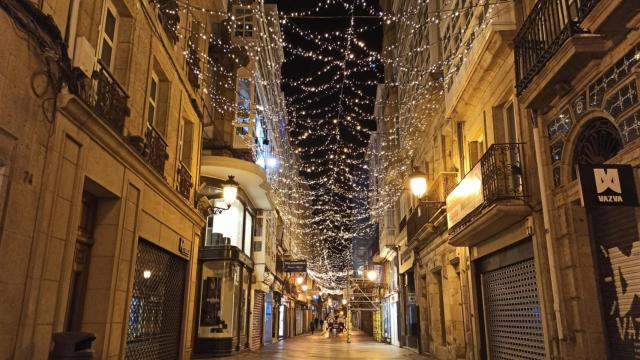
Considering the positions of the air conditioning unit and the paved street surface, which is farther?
the paved street surface

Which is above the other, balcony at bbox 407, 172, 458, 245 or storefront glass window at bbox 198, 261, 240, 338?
balcony at bbox 407, 172, 458, 245

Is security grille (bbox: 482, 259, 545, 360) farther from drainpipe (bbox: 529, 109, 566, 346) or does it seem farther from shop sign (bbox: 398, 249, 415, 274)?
shop sign (bbox: 398, 249, 415, 274)

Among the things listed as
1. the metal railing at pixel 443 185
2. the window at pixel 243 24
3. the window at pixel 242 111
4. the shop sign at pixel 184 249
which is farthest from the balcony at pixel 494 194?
the window at pixel 243 24

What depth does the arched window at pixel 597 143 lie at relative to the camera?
22.7 feet

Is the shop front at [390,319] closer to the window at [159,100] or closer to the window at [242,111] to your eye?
the window at [242,111]

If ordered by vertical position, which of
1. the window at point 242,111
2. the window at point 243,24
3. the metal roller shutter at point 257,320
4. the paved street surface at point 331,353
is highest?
the window at point 243,24

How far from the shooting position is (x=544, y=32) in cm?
812

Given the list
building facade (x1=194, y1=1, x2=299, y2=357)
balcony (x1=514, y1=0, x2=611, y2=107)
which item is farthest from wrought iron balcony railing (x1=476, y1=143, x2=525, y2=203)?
building facade (x1=194, y1=1, x2=299, y2=357)

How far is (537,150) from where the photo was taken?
8664mm

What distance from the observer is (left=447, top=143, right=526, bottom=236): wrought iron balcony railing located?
374 inches

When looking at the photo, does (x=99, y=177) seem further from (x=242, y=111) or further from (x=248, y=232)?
(x=248, y=232)

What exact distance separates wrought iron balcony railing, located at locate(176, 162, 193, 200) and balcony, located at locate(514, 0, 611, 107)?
7715mm

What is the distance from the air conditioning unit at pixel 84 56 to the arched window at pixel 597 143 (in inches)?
284

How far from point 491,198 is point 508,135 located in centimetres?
214
